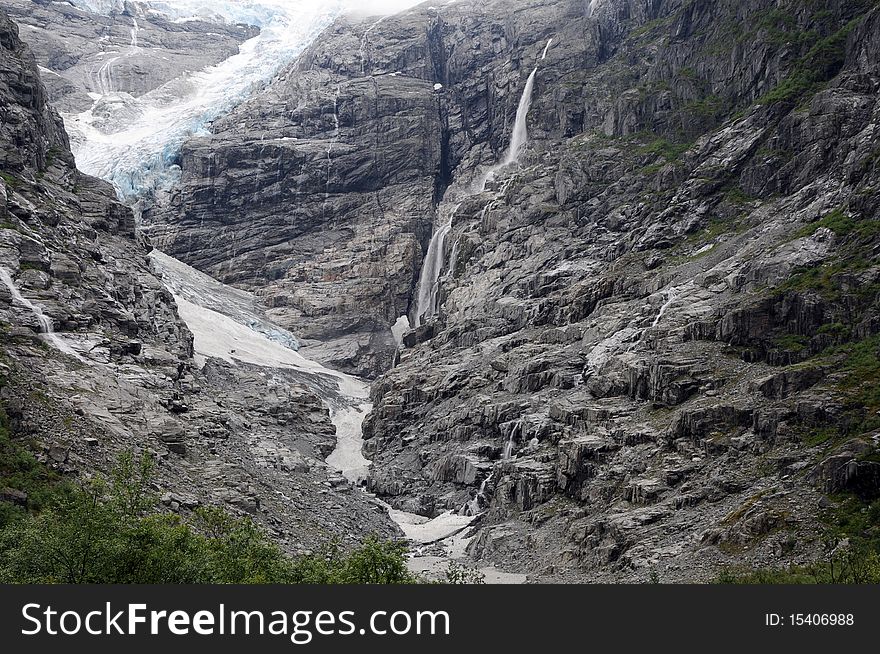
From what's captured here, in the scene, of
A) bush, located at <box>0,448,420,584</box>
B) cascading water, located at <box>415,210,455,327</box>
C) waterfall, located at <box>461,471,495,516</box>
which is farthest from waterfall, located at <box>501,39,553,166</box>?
bush, located at <box>0,448,420,584</box>

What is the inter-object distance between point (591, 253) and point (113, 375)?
6071cm

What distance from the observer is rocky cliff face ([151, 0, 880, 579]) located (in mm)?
64062

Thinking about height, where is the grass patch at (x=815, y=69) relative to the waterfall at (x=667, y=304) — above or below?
above

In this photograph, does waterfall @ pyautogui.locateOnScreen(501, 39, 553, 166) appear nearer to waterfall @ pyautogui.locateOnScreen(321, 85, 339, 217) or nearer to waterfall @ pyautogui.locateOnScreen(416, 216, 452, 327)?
waterfall @ pyautogui.locateOnScreen(416, 216, 452, 327)

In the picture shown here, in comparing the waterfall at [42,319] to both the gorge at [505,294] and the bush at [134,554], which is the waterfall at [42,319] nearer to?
the gorge at [505,294]

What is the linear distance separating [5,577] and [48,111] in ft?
275

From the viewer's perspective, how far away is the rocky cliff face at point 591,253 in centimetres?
6406

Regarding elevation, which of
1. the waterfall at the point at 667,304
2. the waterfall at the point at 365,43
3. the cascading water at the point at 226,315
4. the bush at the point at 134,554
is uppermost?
the waterfall at the point at 365,43

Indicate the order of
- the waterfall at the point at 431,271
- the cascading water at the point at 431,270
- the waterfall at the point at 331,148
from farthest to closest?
1. the waterfall at the point at 331,148
2. the waterfall at the point at 431,271
3. the cascading water at the point at 431,270

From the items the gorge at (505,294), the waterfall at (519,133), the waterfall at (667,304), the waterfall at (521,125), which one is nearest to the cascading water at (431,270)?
the gorge at (505,294)

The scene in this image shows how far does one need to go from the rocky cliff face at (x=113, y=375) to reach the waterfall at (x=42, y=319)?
0.13 m

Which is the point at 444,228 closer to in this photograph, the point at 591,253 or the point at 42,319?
the point at 591,253

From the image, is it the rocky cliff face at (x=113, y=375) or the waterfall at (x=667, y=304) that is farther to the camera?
the waterfall at (x=667, y=304)

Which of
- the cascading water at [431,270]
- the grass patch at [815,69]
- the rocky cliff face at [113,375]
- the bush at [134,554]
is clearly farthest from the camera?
the cascading water at [431,270]
